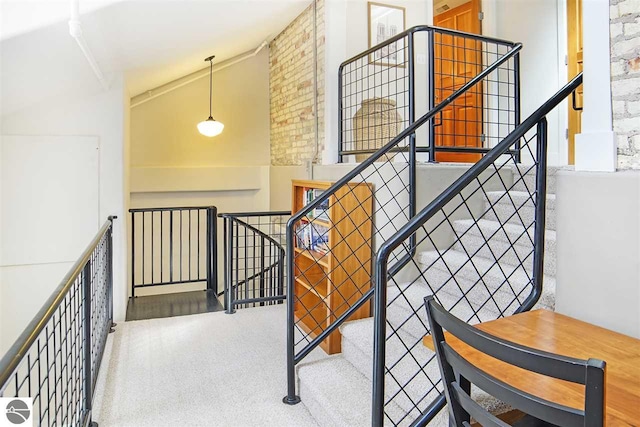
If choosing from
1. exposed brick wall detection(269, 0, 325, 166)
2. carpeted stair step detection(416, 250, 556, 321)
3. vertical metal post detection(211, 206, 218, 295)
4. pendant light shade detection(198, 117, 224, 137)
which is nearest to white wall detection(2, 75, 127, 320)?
vertical metal post detection(211, 206, 218, 295)

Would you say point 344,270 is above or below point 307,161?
below

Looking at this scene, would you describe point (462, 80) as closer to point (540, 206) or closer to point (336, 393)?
point (540, 206)

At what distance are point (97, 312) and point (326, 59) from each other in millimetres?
2997

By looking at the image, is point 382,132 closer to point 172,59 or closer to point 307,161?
point 307,161

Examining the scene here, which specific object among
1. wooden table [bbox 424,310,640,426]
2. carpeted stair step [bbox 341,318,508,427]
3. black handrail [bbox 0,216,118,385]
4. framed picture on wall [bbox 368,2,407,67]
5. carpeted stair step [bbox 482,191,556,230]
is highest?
framed picture on wall [bbox 368,2,407,67]

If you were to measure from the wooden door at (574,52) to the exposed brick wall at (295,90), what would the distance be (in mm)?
2528

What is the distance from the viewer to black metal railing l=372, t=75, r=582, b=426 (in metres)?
1.74

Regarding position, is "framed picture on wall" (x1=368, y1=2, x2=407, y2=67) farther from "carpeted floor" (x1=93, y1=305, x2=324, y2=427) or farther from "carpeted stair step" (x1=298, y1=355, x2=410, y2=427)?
"carpeted stair step" (x1=298, y1=355, x2=410, y2=427)

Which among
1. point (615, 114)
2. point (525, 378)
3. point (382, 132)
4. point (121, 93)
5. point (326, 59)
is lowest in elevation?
point (525, 378)

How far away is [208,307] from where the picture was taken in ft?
14.9

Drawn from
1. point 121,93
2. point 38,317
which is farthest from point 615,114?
point 121,93

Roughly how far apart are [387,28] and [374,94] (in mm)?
787

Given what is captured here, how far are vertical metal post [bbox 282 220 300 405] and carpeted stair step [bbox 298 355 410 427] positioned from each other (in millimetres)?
52

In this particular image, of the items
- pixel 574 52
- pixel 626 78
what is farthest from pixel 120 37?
pixel 574 52
